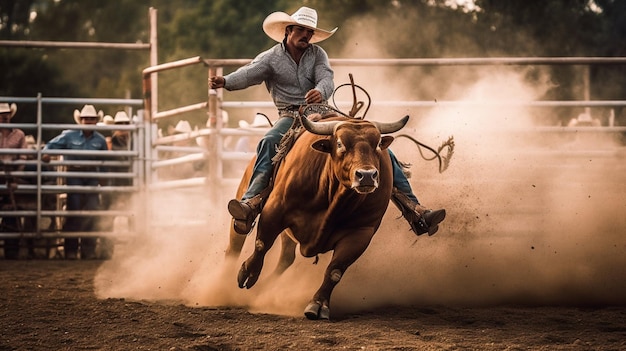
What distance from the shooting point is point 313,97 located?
243 inches

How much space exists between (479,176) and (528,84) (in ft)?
5.21

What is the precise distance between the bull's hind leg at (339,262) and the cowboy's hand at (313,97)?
2.51 ft

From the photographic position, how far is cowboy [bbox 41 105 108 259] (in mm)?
10797

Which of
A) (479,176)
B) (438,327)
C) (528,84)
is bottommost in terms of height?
(438,327)

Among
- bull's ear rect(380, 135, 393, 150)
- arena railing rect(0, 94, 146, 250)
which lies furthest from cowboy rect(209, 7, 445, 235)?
arena railing rect(0, 94, 146, 250)

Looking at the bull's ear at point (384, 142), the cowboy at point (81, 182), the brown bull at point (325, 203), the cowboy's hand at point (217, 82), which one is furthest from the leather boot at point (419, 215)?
the cowboy at point (81, 182)

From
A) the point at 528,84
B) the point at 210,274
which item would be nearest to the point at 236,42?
the point at 528,84

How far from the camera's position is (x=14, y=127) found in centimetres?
1046

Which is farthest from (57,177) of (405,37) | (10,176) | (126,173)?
(405,37)

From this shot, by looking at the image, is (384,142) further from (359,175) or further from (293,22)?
(293,22)

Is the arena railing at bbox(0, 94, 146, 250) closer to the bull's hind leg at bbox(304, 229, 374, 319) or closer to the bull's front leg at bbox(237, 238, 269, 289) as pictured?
the bull's front leg at bbox(237, 238, 269, 289)

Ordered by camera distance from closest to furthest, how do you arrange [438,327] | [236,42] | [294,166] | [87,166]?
[438,327], [294,166], [87,166], [236,42]

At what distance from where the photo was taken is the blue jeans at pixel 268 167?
20.6 ft

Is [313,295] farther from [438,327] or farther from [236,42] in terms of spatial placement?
[236,42]
